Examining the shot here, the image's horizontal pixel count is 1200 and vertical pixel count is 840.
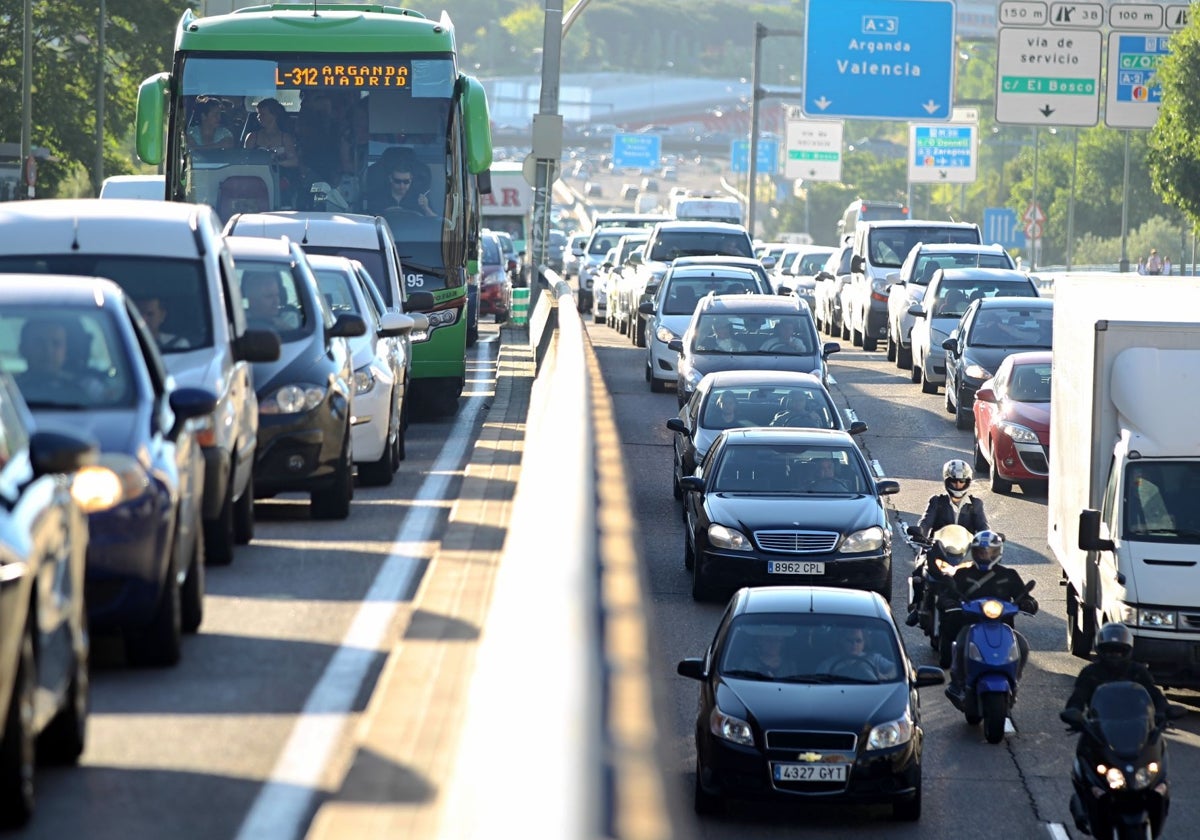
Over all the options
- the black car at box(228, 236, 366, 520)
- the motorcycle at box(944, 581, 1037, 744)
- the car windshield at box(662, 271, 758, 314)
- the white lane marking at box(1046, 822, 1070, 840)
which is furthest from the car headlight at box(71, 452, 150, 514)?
the car windshield at box(662, 271, 758, 314)

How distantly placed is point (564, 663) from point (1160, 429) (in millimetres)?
14678

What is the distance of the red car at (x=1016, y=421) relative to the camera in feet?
85.6

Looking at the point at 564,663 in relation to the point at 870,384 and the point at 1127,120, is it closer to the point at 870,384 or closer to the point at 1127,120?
the point at 870,384

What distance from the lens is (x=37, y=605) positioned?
→ 6.32 metres

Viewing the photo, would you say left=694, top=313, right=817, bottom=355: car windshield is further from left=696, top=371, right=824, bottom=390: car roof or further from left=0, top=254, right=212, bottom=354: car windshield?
left=0, top=254, right=212, bottom=354: car windshield

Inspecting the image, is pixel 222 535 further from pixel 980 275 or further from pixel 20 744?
pixel 980 275

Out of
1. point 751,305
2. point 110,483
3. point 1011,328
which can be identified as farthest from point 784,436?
point 110,483

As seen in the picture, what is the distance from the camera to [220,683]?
28.6 ft

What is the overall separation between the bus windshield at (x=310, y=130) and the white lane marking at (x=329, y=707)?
29.1 feet

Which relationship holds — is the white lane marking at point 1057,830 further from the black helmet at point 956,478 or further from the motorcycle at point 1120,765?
the black helmet at point 956,478

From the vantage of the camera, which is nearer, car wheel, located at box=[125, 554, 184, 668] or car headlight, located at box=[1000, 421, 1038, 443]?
car wheel, located at box=[125, 554, 184, 668]

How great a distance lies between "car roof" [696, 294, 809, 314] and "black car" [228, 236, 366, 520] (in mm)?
15150

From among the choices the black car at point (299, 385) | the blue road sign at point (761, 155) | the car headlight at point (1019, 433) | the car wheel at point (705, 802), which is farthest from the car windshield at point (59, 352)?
the blue road sign at point (761, 155)

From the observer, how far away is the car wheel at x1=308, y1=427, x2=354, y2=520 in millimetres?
13938
